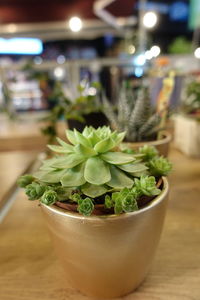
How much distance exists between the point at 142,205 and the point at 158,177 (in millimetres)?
72

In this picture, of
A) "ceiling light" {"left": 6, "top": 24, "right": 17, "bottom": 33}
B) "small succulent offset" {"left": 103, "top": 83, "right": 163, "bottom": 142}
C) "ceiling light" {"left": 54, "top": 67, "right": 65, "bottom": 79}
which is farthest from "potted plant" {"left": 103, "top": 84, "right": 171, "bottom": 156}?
"ceiling light" {"left": 6, "top": 24, "right": 17, "bottom": 33}

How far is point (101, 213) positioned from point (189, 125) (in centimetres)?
60

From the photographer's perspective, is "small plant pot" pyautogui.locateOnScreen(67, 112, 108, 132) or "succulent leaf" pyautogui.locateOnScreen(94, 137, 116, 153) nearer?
"succulent leaf" pyautogui.locateOnScreen(94, 137, 116, 153)

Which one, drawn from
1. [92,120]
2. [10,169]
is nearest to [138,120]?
[92,120]

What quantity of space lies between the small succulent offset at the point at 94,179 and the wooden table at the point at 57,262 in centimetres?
13

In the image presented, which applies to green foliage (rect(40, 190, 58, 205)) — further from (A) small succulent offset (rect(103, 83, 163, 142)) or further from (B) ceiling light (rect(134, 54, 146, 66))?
(B) ceiling light (rect(134, 54, 146, 66))

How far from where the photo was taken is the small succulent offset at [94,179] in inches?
10.3

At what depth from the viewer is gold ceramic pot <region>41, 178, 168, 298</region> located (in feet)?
0.85

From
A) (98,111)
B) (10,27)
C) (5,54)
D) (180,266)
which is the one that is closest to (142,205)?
(180,266)

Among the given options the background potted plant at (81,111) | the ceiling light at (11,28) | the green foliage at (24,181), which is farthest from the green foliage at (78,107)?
the ceiling light at (11,28)

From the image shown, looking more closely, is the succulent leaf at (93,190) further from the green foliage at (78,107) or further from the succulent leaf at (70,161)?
the green foliage at (78,107)

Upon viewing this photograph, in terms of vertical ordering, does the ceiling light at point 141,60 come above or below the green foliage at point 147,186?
above

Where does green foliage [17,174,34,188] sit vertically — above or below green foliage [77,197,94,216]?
below

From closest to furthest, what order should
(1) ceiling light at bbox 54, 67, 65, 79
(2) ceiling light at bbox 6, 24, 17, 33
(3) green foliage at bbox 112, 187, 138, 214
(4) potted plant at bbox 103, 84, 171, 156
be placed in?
(3) green foliage at bbox 112, 187, 138, 214
(4) potted plant at bbox 103, 84, 171, 156
(1) ceiling light at bbox 54, 67, 65, 79
(2) ceiling light at bbox 6, 24, 17, 33
